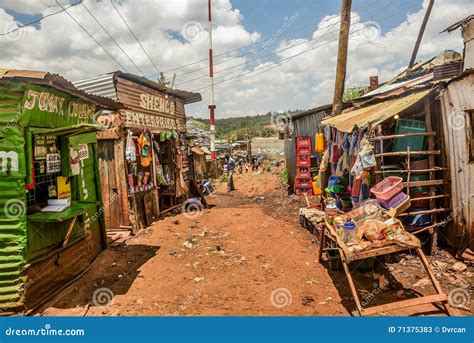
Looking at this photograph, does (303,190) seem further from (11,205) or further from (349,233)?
(11,205)

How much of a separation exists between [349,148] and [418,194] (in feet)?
7.11

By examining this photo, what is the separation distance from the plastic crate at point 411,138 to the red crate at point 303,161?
7369 millimetres

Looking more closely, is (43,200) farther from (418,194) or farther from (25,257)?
(418,194)

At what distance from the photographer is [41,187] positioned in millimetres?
6461

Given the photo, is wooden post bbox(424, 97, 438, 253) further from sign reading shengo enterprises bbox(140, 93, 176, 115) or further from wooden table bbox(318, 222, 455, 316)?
sign reading shengo enterprises bbox(140, 93, 176, 115)

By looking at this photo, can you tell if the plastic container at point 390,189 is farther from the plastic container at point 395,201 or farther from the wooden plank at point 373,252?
the wooden plank at point 373,252

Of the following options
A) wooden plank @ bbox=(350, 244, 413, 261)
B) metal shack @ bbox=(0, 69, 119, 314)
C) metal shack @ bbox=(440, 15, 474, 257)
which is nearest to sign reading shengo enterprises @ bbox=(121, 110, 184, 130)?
metal shack @ bbox=(0, 69, 119, 314)

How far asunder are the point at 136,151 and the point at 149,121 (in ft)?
5.13

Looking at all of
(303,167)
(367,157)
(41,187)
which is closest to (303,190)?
(303,167)

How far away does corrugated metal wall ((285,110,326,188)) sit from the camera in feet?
45.9

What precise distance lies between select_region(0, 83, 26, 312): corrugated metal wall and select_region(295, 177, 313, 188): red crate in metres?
11.5

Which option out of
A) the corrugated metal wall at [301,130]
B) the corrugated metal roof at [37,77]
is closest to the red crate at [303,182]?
the corrugated metal wall at [301,130]

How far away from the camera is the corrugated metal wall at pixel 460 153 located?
6.47 meters

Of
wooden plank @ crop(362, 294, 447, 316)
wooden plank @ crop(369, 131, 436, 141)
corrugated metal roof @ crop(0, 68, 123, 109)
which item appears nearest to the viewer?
Result: wooden plank @ crop(362, 294, 447, 316)
